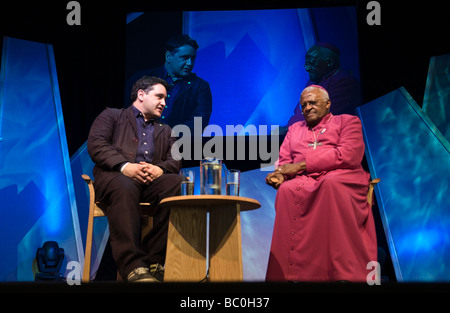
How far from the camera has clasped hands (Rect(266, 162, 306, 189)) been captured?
336cm

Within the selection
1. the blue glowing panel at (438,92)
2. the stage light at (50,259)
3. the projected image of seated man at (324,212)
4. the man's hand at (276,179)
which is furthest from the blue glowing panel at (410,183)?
the stage light at (50,259)

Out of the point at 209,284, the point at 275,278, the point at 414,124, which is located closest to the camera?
the point at 209,284

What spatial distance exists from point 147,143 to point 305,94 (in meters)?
1.25

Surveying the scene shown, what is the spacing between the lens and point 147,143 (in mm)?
3607

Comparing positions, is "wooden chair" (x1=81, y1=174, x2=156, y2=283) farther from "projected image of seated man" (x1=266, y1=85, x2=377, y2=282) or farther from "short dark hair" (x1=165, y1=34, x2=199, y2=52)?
"short dark hair" (x1=165, y1=34, x2=199, y2=52)

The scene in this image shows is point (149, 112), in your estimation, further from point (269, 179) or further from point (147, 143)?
point (269, 179)

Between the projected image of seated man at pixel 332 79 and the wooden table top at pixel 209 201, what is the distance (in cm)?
181

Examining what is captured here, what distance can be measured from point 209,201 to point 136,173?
2.25ft

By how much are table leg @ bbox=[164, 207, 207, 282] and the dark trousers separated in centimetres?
16

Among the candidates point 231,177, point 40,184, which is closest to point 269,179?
point 231,177

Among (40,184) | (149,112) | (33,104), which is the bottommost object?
(40,184)

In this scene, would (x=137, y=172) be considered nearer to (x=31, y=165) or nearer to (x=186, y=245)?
(x=186, y=245)

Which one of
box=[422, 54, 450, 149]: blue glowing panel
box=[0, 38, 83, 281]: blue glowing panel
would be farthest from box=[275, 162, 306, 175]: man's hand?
box=[0, 38, 83, 281]: blue glowing panel

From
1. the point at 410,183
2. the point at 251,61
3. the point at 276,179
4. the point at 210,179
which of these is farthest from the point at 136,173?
the point at 410,183
